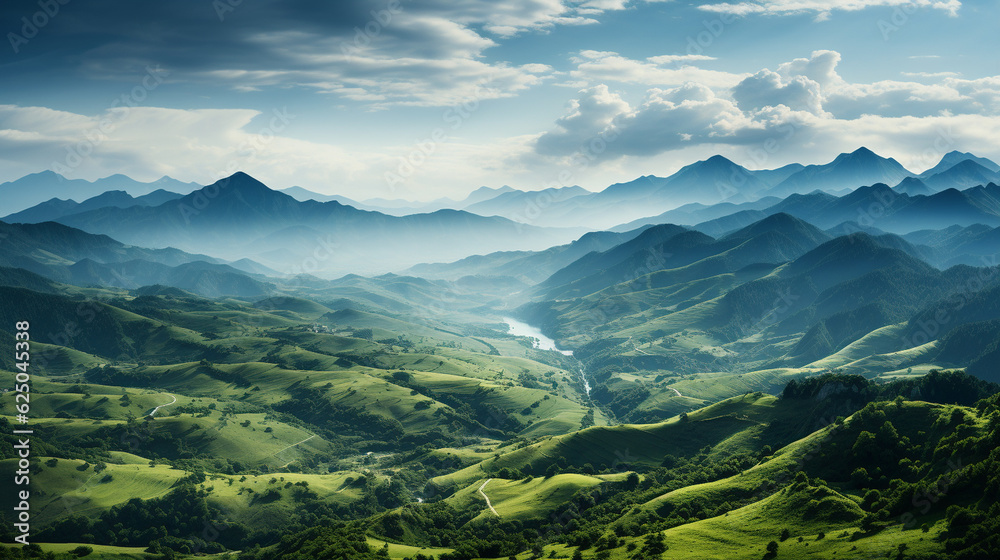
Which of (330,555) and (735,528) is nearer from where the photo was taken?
(735,528)

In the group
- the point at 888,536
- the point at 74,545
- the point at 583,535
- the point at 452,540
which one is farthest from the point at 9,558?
the point at 888,536

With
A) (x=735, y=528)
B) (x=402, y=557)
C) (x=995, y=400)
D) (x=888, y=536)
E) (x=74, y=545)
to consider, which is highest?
(x=995, y=400)

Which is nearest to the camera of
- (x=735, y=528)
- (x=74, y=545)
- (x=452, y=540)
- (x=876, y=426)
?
(x=735, y=528)

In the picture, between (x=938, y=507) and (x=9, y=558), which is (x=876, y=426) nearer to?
(x=938, y=507)

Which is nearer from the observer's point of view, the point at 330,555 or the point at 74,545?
the point at 330,555

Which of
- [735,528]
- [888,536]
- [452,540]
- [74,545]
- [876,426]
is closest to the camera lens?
[888,536]

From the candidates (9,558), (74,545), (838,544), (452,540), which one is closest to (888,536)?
(838,544)

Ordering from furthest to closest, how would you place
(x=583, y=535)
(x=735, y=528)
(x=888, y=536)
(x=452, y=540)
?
(x=452, y=540) < (x=583, y=535) < (x=735, y=528) < (x=888, y=536)

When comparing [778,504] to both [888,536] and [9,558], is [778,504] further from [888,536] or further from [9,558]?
[9,558]

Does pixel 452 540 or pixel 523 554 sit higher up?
pixel 523 554
